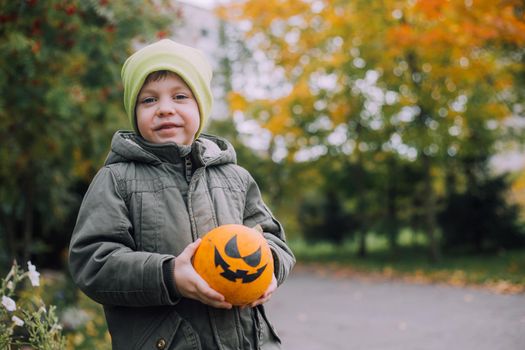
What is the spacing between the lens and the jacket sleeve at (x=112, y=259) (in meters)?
1.81

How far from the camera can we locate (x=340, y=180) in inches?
717

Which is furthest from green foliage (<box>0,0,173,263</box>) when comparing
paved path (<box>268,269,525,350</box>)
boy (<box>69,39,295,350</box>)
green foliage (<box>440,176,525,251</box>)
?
green foliage (<box>440,176,525,251</box>)

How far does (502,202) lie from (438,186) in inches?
159

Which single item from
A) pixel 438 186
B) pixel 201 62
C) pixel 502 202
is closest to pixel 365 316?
pixel 201 62

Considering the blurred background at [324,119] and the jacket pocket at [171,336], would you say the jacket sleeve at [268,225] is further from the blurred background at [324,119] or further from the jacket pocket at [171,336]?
the blurred background at [324,119]

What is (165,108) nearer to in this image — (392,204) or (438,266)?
(438,266)

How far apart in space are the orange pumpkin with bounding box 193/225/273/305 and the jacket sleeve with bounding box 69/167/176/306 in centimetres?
14

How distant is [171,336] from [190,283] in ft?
0.77

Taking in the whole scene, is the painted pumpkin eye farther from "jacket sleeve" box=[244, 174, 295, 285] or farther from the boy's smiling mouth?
the boy's smiling mouth

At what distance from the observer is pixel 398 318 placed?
7.58 m

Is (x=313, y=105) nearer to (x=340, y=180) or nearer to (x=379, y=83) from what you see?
(x=379, y=83)

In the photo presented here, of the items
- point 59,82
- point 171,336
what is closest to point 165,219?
point 171,336

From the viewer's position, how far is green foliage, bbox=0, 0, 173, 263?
14.5ft

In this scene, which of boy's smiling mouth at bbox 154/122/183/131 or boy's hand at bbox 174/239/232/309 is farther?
boy's smiling mouth at bbox 154/122/183/131
